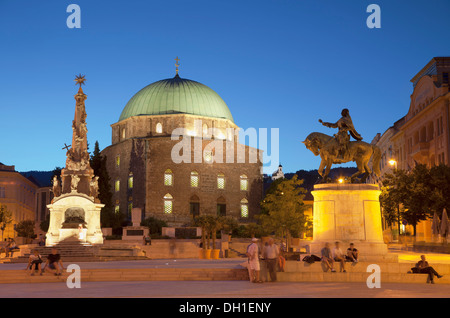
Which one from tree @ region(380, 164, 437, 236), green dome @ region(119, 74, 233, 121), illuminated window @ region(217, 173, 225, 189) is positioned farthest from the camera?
green dome @ region(119, 74, 233, 121)

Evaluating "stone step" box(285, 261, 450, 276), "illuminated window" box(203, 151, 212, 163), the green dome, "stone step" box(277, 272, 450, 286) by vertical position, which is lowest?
"stone step" box(277, 272, 450, 286)

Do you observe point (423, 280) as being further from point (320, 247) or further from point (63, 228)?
point (63, 228)

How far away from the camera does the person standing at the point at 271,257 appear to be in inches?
690

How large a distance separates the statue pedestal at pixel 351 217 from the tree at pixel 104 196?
43148 millimetres

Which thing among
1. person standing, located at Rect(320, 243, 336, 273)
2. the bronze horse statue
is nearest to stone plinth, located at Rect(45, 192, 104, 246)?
the bronze horse statue

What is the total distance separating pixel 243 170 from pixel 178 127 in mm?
9213

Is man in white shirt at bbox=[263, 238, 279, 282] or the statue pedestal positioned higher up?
the statue pedestal

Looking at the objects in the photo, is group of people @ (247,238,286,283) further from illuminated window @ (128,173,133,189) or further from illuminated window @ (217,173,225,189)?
illuminated window @ (217,173,225,189)

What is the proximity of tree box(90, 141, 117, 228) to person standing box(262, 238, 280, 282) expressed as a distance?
43.7 metres

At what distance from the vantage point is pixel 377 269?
1792 cm

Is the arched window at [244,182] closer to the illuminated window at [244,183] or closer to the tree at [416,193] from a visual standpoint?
the illuminated window at [244,183]

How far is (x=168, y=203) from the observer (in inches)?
2640

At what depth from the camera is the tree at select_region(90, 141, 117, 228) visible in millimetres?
60344
